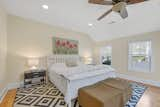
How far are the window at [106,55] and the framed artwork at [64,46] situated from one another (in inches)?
75.3

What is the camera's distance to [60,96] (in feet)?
9.93

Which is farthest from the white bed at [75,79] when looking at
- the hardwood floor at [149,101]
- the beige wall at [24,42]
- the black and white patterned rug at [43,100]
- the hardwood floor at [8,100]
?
the beige wall at [24,42]

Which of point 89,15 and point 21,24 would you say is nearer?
Answer: point 89,15

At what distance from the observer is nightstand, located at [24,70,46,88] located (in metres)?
3.82

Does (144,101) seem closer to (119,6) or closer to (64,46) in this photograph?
(119,6)

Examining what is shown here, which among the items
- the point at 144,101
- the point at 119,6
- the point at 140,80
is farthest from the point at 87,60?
the point at 119,6

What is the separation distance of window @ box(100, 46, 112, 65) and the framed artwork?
1912 mm

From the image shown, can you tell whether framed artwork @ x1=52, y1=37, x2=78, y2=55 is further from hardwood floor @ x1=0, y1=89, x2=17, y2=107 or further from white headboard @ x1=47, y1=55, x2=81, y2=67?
hardwood floor @ x1=0, y1=89, x2=17, y2=107

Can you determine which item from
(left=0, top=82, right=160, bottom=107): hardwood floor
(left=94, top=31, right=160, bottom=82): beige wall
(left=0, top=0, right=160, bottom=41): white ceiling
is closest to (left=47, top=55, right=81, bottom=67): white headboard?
(left=0, top=0, right=160, bottom=41): white ceiling

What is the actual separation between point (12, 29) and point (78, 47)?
3376mm

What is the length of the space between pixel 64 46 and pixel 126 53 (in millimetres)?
3327

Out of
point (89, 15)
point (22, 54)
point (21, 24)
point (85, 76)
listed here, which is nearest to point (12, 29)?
point (21, 24)

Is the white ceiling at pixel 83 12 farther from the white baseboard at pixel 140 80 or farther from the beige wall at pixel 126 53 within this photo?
the white baseboard at pixel 140 80

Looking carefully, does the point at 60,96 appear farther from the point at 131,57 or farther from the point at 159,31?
the point at 159,31
